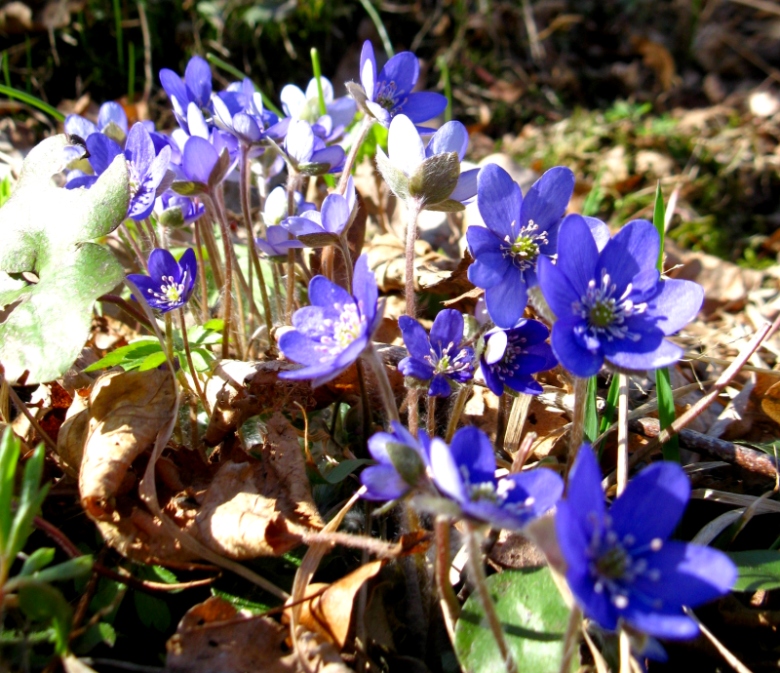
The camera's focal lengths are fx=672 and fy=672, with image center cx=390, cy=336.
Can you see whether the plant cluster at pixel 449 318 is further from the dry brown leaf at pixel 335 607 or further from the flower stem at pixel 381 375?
the dry brown leaf at pixel 335 607

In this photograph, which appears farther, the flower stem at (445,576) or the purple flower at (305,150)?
the purple flower at (305,150)

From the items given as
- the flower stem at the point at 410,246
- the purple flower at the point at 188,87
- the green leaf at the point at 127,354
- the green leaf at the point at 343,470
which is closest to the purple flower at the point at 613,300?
the flower stem at the point at 410,246

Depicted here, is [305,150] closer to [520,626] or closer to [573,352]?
[573,352]

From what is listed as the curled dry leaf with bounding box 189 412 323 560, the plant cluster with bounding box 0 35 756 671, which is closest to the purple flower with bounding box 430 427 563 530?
the plant cluster with bounding box 0 35 756 671

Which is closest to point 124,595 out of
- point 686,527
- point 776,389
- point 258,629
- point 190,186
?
point 258,629

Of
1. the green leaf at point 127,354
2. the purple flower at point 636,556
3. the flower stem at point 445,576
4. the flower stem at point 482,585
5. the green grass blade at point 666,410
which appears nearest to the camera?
the purple flower at point 636,556

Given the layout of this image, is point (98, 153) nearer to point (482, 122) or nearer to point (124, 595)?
point (124, 595)

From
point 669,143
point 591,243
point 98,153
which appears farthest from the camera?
point 669,143
